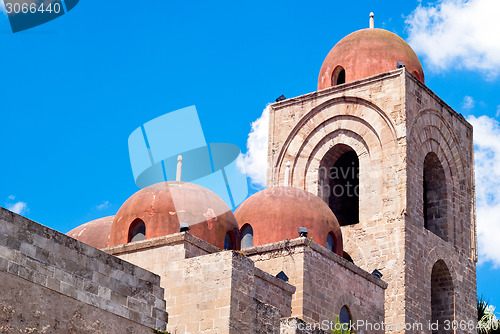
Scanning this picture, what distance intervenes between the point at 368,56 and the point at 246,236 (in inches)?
312

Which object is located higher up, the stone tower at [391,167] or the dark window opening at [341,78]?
the dark window opening at [341,78]

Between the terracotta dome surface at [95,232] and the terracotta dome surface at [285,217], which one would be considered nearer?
the terracotta dome surface at [285,217]

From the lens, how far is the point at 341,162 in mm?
26094

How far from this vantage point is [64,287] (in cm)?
1026

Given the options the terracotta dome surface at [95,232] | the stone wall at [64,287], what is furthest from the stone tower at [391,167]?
the stone wall at [64,287]

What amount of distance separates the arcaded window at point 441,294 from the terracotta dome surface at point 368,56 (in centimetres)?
528

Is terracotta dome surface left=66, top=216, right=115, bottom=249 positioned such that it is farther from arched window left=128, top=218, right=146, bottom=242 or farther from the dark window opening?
the dark window opening

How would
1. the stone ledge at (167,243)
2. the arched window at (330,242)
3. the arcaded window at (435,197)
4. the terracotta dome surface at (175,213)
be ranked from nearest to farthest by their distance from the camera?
the stone ledge at (167,243) < the terracotta dome surface at (175,213) < the arched window at (330,242) < the arcaded window at (435,197)

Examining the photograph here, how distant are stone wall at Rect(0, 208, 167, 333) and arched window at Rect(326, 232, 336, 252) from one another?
8903mm

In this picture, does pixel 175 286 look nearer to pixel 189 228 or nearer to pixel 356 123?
pixel 189 228

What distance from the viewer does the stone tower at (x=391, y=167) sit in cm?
2317

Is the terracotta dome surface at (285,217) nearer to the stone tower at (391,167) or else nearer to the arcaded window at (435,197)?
the stone tower at (391,167)

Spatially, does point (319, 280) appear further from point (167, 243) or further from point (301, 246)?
point (167, 243)

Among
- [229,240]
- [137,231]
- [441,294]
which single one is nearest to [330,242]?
[229,240]
